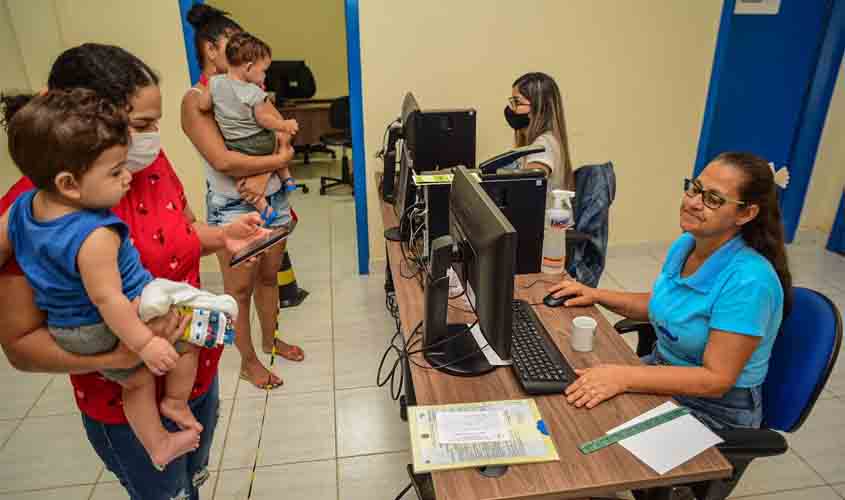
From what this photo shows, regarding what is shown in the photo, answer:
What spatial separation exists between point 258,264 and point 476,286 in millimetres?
1444

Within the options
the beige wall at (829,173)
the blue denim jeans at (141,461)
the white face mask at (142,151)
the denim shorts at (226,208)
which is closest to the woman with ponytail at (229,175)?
the denim shorts at (226,208)

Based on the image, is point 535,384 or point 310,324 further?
point 310,324

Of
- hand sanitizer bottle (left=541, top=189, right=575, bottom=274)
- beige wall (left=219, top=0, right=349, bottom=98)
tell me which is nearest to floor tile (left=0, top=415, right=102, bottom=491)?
hand sanitizer bottle (left=541, top=189, right=575, bottom=274)

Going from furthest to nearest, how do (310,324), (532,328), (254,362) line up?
(310,324)
(254,362)
(532,328)

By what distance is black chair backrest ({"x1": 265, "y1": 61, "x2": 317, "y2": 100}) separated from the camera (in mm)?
5840

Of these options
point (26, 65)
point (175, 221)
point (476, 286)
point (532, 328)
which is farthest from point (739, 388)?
point (26, 65)

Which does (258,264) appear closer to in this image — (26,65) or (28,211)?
(28,211)

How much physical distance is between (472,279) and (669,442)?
0.62m

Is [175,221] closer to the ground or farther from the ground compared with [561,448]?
farther from the ground

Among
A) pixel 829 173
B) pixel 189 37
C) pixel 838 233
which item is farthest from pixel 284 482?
pixel 829 173

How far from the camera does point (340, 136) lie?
5539 mm

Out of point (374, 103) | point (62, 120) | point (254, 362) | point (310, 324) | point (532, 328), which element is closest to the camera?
point (62, 120)

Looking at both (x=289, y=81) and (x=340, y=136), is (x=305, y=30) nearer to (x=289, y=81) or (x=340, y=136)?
(x=289, y=81)

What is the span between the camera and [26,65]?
297 cm
